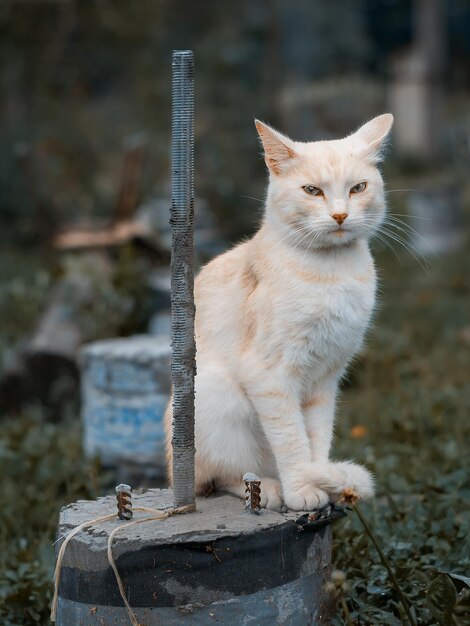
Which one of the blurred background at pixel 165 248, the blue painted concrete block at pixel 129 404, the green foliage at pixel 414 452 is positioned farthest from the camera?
the blue painted concrete block at pixel 129 404

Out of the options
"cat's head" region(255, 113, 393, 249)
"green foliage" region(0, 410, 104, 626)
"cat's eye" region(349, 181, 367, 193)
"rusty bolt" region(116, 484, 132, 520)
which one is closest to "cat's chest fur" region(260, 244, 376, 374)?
"cat's head" region(255, 113, 393, 249)

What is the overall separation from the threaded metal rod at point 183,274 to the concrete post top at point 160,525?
0.11 metres

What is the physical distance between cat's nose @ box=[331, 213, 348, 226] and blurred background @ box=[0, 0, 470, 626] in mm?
350

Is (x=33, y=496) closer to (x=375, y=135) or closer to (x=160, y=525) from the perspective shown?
(x=160, y=525)

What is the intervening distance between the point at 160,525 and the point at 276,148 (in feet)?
3.80

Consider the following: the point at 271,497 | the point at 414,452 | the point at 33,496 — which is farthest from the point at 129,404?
the point at 271,497

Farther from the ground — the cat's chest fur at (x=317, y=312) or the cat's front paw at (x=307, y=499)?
the cat's chest fur at (x=317, y=312)

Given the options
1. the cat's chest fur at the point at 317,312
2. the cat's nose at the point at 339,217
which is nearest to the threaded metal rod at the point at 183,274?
the cat's chest fur at the point at 317,312

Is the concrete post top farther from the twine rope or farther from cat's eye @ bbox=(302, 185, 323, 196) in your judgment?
cat's eye @ bbox=(302, 185, 323, 196)

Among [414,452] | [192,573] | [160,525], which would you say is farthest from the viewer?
[414,452]

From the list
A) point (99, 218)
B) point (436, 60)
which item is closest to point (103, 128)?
point (99, 218)

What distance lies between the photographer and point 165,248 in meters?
9.23

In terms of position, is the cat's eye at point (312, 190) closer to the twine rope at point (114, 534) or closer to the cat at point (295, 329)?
the cat at point (295, 329)

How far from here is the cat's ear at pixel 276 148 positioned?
282cm
